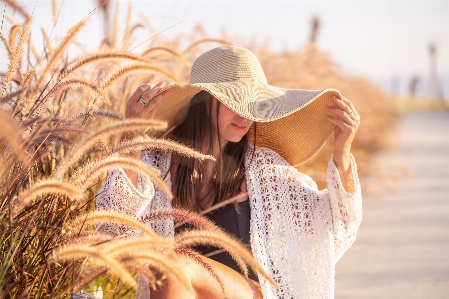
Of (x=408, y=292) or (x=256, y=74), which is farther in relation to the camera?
(x=408, y=292)

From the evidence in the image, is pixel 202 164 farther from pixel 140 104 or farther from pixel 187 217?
pixel 187 217

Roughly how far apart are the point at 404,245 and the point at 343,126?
2686 millimetres

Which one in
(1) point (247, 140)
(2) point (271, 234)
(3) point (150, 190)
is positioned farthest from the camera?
(1) point (247, 140)

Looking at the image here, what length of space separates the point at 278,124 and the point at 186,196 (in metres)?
0.58

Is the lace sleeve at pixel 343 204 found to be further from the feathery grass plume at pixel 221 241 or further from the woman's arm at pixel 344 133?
the feathery grass plume at pixel 221 241

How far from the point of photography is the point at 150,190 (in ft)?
8.59

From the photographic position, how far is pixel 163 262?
5.12ft

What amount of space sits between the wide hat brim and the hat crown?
44 millimetres

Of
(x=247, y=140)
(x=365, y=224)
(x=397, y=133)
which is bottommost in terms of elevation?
(x=397, y=133)

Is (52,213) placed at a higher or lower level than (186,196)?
higher

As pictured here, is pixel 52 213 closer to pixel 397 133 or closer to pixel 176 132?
pixel 176 132

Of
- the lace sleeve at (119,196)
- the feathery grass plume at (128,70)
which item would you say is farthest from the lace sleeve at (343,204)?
the feathery grass plume at (128,70)

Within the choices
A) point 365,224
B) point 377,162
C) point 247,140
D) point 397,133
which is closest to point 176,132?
point 247,140

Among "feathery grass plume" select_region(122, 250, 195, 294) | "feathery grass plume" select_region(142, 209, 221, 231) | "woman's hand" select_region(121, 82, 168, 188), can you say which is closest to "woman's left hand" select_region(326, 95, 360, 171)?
"woman's hand" select_region(121, 82, 168, 188)
